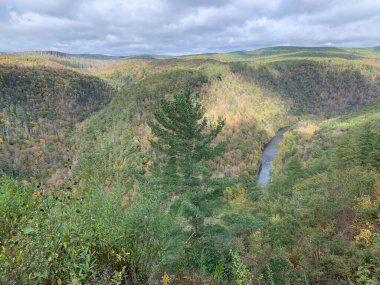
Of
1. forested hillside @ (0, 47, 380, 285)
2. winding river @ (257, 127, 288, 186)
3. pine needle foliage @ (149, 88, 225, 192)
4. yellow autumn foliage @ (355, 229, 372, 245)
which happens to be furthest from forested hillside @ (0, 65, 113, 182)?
yellow autumn foliage @ (355, 229, 372, 245)

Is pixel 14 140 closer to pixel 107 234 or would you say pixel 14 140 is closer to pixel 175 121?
pixel 175 121

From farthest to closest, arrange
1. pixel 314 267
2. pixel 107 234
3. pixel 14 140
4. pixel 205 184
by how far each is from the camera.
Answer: pixel 14 140, pixel 205 184, pixel 314 267, pixel 107 234

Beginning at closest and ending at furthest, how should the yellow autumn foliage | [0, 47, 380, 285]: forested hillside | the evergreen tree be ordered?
[0, 47, 380, 285]: forested hillside
the yellow autumn foliage
the evergreen tree

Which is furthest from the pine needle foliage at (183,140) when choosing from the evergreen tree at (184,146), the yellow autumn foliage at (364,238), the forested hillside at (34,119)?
the forested hillside at (34,119)

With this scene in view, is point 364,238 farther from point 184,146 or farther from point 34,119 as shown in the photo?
point 34,119

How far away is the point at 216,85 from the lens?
188m

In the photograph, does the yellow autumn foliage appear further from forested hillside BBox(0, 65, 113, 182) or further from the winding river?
forested hillside BBox(0, 65, 113, 182)

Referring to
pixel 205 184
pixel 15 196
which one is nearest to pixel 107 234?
pixel 15 196

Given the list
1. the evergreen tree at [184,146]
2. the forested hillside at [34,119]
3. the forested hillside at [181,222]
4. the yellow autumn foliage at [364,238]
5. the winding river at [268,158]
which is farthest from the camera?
the forested hillside at [34,119]

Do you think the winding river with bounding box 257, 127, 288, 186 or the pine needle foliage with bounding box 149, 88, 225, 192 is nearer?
the pine needle foliage with bounding box 149, 88, 225, 192

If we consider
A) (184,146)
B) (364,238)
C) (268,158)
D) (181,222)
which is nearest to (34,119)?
(268,158)

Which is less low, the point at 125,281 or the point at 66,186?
the point at 66,186

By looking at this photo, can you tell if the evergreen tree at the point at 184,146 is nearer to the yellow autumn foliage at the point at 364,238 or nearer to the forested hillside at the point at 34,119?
the yellow autumn foliage at the point at 364,238

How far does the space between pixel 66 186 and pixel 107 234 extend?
4.09 ft
